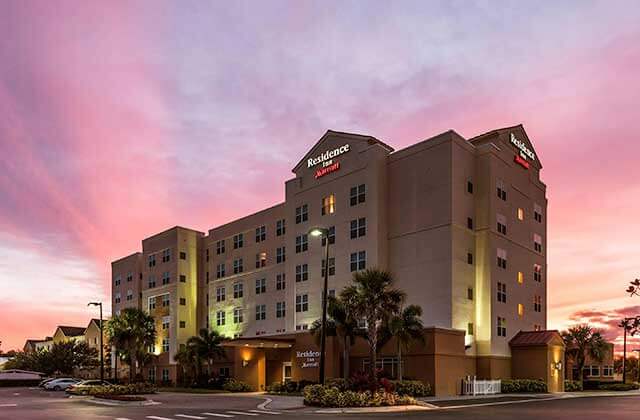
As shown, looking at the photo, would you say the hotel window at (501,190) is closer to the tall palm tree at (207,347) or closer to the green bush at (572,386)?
the green bush at (572,386)

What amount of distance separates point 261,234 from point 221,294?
10827 millimetres

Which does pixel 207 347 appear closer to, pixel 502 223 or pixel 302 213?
pixel 302 213

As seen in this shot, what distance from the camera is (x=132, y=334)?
238ft

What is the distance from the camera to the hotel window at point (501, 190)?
5525 centimetres

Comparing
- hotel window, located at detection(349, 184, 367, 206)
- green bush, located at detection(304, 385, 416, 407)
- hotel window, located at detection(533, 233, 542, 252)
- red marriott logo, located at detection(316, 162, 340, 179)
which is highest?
red marriott logo, located at detection(316, 162, 340, 179)

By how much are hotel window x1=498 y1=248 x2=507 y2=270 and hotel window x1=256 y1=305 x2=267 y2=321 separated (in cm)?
2766

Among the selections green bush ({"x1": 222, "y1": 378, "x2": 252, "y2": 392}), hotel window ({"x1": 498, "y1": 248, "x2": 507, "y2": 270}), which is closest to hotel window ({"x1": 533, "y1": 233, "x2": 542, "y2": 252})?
hotel window ({"x1": 498, "y1": 248, "x2": 507, "y2": 270})

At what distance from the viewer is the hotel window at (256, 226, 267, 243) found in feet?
235

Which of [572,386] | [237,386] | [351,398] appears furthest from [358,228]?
[351,398]

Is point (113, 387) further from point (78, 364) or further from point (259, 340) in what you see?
point (78, 364)

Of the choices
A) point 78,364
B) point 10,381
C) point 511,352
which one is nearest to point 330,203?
point 511,352

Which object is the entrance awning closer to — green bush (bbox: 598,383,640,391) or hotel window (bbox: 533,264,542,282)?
hotel window (bbox: 533,264,542,282)

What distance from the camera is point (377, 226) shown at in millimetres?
55250

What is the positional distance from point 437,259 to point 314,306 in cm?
1459
